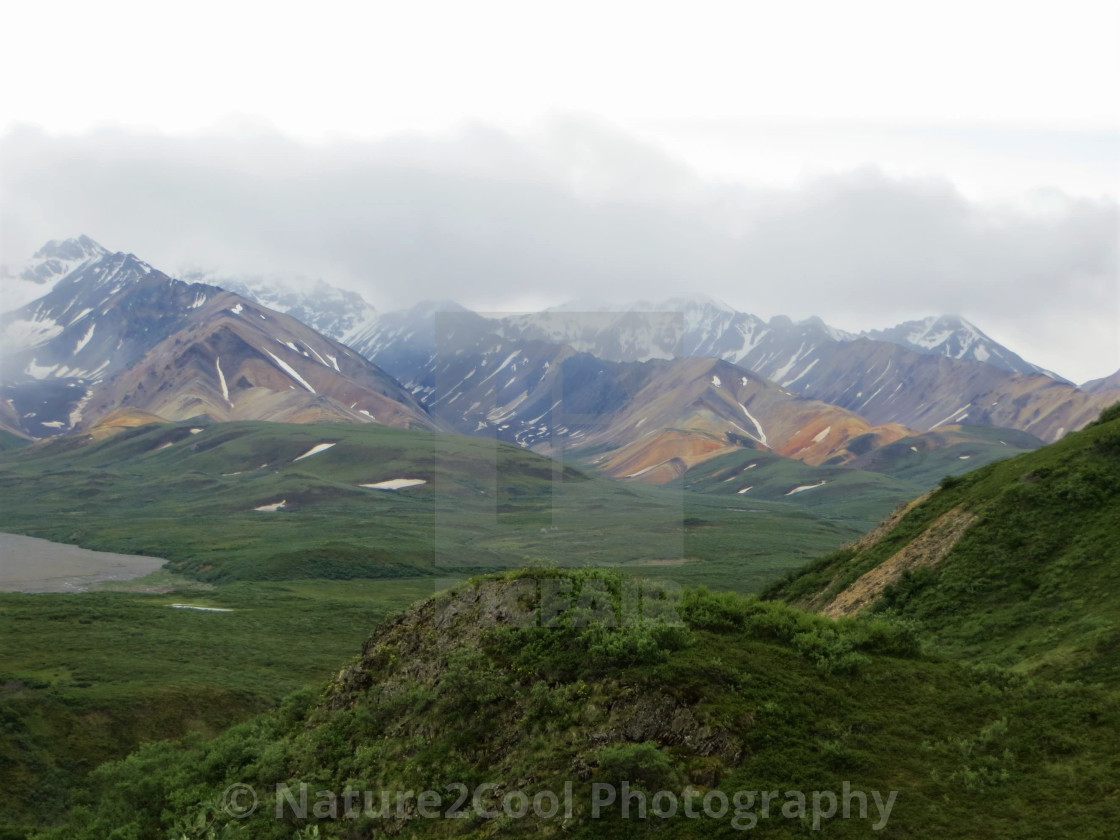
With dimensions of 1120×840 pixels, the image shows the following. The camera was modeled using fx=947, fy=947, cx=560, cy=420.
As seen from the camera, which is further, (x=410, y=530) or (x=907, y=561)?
(x=410, y=530)

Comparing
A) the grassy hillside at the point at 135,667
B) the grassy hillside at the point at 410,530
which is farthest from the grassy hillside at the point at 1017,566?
the grassy hillside at the point at 410,530

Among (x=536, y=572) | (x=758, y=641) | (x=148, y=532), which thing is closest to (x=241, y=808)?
(x=536, y=572)

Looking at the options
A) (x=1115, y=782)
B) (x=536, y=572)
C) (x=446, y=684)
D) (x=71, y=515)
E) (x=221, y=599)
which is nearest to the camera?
(x=1115, y=782)

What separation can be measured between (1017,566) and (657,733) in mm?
18099

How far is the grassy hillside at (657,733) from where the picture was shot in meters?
18.2

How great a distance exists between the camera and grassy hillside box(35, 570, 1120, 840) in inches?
715

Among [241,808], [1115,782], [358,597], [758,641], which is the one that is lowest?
[358,597]

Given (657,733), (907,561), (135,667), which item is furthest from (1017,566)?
(135,667)

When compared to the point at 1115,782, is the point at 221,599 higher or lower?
lower

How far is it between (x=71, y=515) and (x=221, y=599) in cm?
9681

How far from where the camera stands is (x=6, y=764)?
134 feet

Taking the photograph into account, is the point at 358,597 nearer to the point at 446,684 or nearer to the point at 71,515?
the point at 446,684

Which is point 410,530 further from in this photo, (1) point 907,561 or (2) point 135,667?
(1) point 907,561

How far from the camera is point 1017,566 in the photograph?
32.0 metres
